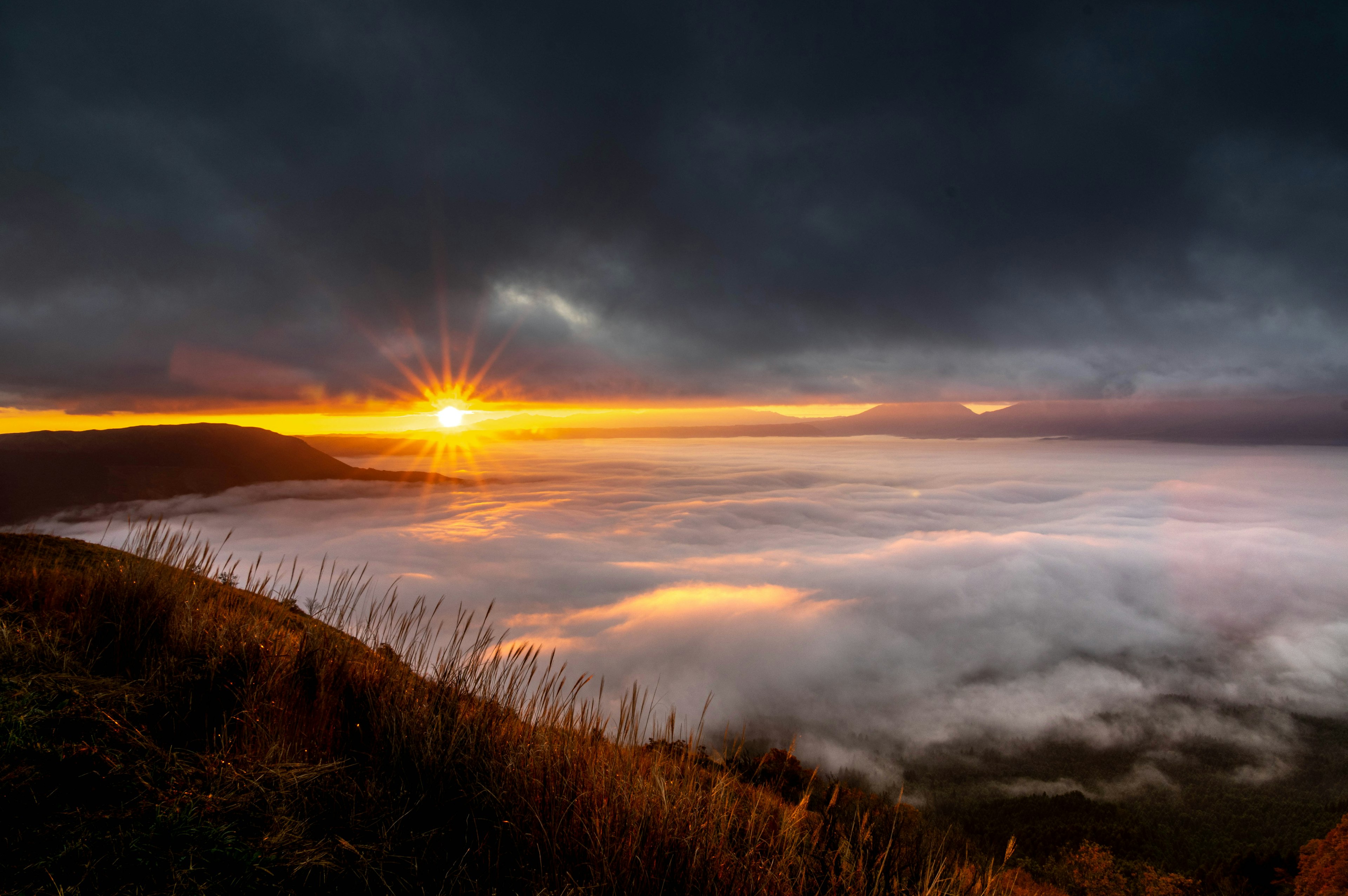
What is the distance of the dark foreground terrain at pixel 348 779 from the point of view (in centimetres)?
258

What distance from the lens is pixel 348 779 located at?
3.27 meters

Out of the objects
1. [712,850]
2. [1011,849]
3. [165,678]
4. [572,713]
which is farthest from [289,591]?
[1011,849]

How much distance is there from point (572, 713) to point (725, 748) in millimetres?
1153

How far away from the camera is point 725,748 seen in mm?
4113

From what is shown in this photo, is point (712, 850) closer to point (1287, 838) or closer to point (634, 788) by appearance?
point (634, 788)

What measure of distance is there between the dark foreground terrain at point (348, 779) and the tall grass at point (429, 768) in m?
0.02

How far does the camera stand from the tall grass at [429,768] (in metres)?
2.90

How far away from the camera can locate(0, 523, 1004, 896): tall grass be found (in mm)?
2904

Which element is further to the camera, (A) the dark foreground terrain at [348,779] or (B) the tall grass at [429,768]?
(B) the tall grass at [429,768]

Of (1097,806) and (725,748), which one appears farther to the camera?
(1097,806)

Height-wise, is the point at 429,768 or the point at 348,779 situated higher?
the point at 348,779

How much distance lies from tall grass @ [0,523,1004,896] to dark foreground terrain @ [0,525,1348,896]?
0.02m

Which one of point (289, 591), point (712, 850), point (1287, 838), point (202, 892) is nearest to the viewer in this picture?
point (202, 892)

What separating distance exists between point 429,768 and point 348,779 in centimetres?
48
